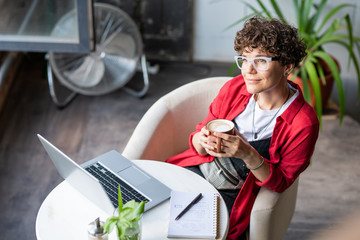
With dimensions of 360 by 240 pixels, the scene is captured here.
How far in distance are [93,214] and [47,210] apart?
15 centimetres

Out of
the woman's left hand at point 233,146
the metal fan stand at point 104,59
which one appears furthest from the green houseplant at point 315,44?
the woman's left hand at point 233,146

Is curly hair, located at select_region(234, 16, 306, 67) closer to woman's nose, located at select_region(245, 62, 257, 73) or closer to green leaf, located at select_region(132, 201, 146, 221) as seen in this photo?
woman's nose, located at select_region(245, 62, 257, 73)

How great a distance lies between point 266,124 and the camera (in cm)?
180

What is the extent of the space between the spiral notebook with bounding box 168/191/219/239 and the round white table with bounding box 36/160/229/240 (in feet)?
0.07

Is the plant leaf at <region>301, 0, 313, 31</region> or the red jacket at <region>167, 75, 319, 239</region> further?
the plant leaf at <region>301, 0, 313, 31</region>

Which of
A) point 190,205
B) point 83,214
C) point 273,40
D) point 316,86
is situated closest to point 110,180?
point 83,214

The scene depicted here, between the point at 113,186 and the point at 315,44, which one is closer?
the point at 113,186

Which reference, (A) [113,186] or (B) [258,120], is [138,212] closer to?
(A) [113,186]

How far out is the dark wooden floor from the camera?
2.62m

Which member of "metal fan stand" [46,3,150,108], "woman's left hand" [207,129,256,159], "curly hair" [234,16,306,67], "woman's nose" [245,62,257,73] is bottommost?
"metal fan stand" [46,3,150,108]

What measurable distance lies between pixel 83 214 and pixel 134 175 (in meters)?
0.24

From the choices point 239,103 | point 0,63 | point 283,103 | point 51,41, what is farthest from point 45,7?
point 283,103

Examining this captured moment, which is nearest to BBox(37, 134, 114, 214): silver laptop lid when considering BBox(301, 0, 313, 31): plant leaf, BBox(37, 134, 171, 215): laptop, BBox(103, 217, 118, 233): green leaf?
BBox(37, 134, 171, 215): laptop

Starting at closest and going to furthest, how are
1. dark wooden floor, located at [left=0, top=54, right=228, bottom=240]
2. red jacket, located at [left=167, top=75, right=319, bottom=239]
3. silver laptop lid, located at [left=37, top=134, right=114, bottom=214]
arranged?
silver laptop lid, located at [left=37, top=134, right=114, bottom=214] → red jacket, located at [left=167, top=75, right=319, bottom=239] → dark wooden floor, located at [left=0, top=54, right=228, bottom=240]
